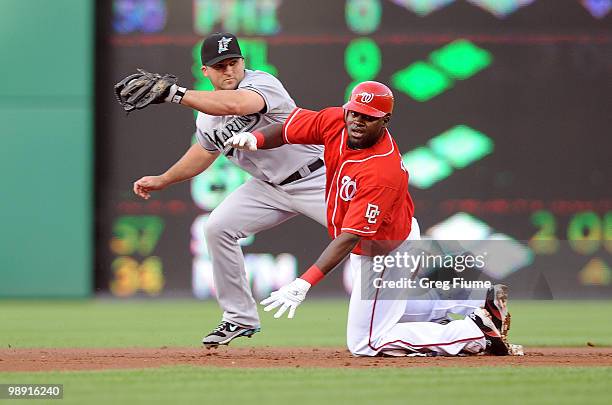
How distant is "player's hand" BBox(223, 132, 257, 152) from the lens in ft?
20.0

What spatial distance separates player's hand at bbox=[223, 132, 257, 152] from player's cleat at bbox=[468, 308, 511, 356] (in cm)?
138

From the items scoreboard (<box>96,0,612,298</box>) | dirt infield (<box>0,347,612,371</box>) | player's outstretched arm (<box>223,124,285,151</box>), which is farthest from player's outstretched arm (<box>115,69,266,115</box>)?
scoreboard (<box>96,0,612,298</box>)

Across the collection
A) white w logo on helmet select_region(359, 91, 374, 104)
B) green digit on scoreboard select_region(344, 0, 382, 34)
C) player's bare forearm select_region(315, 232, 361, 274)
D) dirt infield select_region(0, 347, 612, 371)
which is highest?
green digit on scoreboard select_region(344, 0, 382, 34)

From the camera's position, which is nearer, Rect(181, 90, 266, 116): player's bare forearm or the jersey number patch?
the jersey number patch

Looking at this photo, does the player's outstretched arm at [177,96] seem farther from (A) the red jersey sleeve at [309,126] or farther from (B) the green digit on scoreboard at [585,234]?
(B) the green digit on scoreboard at [585,234]

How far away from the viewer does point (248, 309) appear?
663 centimetres

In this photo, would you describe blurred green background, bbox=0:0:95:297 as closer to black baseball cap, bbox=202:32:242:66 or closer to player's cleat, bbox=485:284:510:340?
black baseball cap, bbox=202:32:242:66

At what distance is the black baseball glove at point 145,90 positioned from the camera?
6.09m

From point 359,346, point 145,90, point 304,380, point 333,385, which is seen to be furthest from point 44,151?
point 333,385

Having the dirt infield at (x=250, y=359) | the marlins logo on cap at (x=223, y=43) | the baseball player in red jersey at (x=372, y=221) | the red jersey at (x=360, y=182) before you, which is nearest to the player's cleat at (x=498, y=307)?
the baseball player in red jersey at (x=372, y=221)

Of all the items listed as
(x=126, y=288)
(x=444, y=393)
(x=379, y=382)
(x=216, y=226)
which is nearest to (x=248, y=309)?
(x=216, y=226)

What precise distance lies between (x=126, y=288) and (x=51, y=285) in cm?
75

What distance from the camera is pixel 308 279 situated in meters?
5.55

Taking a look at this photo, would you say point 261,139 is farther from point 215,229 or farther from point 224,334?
point 224,334
